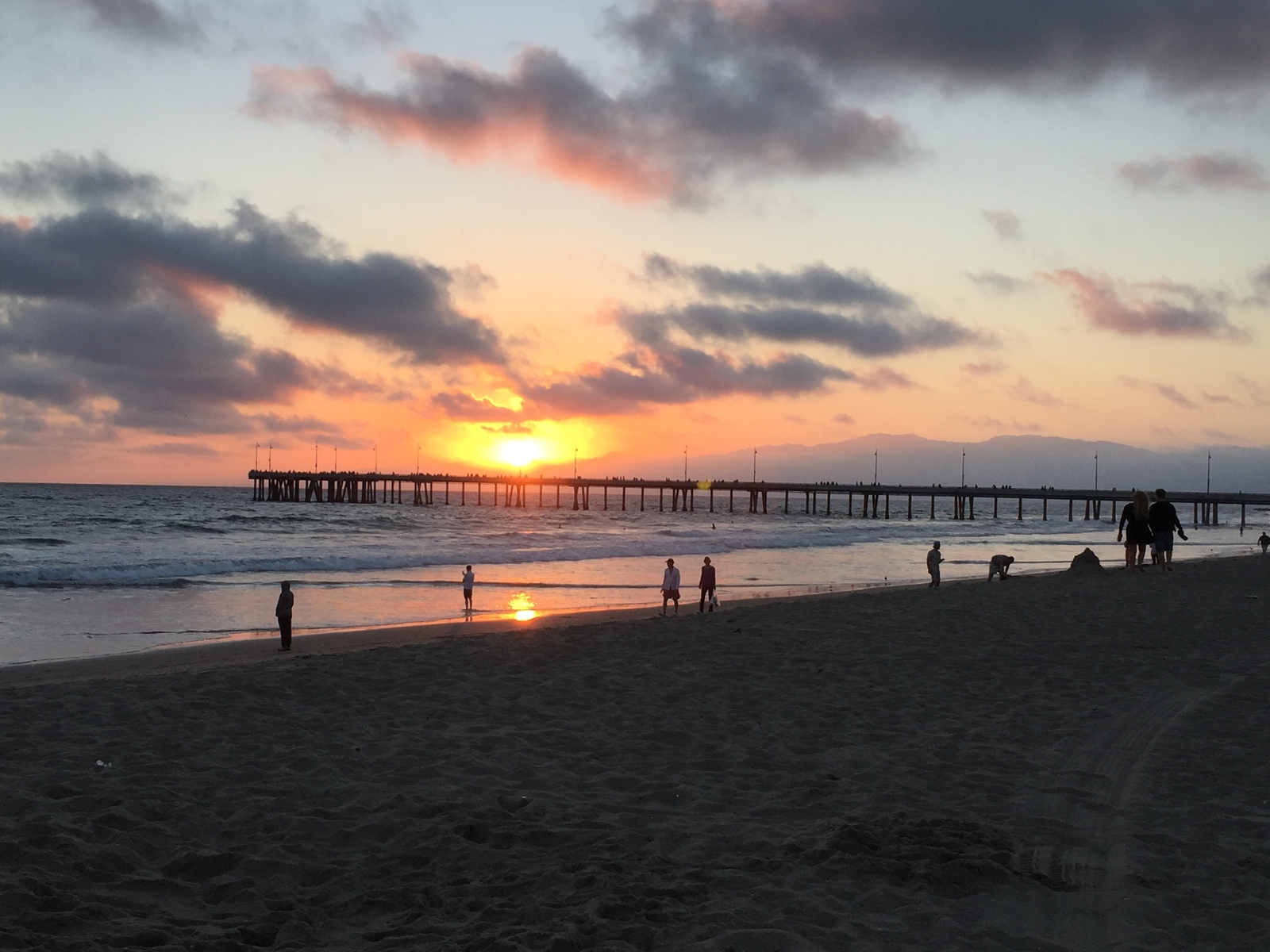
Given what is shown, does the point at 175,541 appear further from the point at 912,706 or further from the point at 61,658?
the point at 912,706

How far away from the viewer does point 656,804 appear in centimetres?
556

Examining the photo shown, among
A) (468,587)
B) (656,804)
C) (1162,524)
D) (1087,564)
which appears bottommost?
(468,587)

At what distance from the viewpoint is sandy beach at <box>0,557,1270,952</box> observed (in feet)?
13.1

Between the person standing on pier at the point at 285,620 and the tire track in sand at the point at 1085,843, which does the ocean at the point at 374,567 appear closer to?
the person standing on pier at the point at 285,620

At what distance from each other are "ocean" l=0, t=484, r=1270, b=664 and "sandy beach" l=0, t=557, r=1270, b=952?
816 cm

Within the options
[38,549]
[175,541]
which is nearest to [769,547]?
[175,541]

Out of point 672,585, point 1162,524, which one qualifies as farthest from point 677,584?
point 1162,524

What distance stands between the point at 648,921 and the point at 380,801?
2.24m

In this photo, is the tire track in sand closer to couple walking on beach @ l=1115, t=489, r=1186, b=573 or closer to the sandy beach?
the sandy beach

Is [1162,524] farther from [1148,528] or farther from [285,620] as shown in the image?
[285,620]

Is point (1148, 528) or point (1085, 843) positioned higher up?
point (1148, 528)

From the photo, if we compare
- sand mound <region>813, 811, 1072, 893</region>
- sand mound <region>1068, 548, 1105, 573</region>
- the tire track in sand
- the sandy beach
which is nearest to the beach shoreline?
sand mound <region>1068, 548, 1105, 573</region>

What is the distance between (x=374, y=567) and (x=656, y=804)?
26684 millimetres

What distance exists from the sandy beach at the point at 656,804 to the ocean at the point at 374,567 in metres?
8.16
